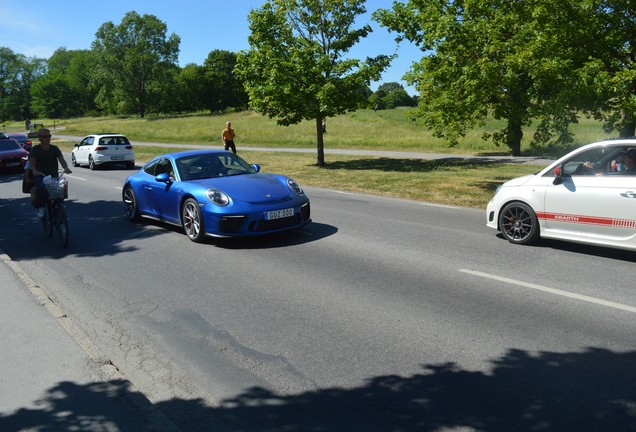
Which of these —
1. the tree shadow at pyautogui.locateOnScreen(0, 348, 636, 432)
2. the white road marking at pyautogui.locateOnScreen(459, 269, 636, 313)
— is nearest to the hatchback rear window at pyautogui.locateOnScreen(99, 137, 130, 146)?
the white road marking at pyautogui.locateOnScreen(459, 269, 636, 313)

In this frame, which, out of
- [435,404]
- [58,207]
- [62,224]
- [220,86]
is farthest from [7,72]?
[435,404]

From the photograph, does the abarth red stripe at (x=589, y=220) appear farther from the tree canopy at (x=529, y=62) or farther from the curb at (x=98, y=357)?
the curb at (x=98, y=357)

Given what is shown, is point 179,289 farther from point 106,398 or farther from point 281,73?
point 281,73

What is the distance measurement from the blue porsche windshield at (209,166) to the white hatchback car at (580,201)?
180 inches

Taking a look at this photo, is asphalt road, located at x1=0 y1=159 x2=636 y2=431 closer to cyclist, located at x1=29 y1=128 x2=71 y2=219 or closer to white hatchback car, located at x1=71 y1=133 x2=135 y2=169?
cyclist, located at x1=29 y1=128 x2=71 y2=219

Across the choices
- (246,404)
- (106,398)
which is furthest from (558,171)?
(106,398)

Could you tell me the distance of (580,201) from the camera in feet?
25.6

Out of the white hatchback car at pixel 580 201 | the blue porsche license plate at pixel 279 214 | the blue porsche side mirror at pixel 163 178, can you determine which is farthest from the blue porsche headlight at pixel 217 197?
the white hatchback car at pixel 580 201

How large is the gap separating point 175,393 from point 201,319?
1.52 metres

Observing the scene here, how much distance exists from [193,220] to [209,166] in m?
1.23

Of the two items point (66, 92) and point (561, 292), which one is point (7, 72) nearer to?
point (66, 92)

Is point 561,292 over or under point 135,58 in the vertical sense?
under

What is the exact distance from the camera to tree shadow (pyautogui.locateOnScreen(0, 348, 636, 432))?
3510 mm

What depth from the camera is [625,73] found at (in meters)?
12.3
